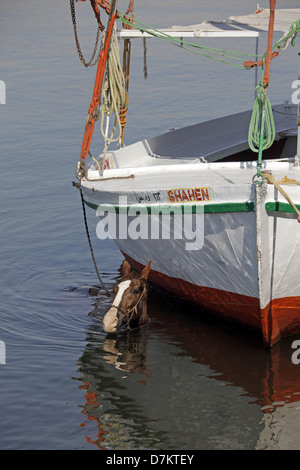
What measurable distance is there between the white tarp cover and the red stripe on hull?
4.28 meters

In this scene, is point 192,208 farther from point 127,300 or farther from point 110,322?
point 110,322

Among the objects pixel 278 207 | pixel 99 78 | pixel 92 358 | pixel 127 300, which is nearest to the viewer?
pixel 278 207

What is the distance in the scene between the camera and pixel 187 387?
10.4 m

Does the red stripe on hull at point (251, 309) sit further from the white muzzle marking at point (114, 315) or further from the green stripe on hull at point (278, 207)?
the green stripe on hull at point (278, 207)

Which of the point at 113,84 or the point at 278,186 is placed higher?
the point at 113,84

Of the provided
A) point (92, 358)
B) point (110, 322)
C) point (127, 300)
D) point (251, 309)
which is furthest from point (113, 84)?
point (92, 358)

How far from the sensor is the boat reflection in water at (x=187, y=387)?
920 centimetres

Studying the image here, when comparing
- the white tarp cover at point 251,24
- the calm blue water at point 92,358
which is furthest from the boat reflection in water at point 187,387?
the white tarp cover at point 251,24

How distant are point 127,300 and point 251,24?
6136 mm

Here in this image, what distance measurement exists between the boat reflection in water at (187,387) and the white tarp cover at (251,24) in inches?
188

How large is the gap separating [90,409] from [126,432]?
724 millimetres

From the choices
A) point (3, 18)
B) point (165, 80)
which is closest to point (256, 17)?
point (165, 80)

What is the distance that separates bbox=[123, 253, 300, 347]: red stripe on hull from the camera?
10750mm

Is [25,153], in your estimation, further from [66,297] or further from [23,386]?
[23,386]
